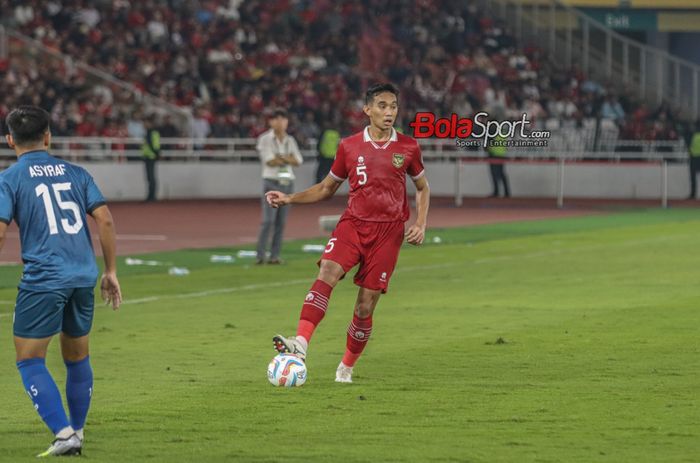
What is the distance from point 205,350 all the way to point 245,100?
35.0 metres

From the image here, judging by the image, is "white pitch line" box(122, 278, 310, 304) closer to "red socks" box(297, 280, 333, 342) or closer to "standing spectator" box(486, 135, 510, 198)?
"red socks" box(297, 280, 333, 342)

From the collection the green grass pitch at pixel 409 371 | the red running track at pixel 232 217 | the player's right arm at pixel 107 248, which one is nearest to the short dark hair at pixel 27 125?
the player's right arm at pixel 107 248

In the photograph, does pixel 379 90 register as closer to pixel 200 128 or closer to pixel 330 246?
pixel 330 246

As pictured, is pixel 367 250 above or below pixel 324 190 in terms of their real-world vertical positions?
below

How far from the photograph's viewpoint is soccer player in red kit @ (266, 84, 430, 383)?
38.0 feet

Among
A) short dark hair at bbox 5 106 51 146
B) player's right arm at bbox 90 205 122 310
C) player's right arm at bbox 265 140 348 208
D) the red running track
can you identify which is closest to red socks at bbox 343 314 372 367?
player's right arm at bbox 265 140 348 208

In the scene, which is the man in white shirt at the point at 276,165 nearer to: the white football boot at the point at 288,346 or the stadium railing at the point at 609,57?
the white football boot at the point at 288,346

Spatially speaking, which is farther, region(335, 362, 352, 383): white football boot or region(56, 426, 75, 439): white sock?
region(335, 362, 352, 383): white football boot

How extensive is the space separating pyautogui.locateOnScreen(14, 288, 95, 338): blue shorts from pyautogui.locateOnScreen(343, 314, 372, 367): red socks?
3.22 meters

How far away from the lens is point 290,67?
167 feet

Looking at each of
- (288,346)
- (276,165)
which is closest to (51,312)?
(288,346)

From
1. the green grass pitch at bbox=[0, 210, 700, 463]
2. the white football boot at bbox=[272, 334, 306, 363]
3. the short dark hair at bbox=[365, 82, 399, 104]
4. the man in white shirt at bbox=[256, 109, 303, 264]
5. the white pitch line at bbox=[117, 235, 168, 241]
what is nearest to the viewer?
the green grass pitch at bbox=[0, 210, 700, 463]

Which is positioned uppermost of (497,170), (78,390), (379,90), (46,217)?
(379,90)

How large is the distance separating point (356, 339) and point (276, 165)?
37.7 feet
